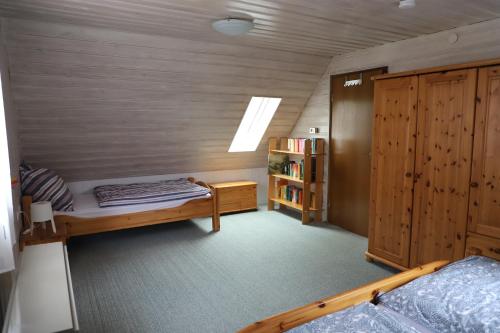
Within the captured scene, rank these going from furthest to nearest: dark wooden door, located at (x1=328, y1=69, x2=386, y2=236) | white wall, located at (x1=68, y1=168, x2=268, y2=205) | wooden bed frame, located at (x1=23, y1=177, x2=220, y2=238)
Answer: white wall, located at (x1=68, y1=168, x2=268, y2=205)
dark wooden door, located at (x1=328, y1=69, x2=386, y2=236)
wooden bed frame, located at (x1=23, y1=177, x2=220, y2=238)

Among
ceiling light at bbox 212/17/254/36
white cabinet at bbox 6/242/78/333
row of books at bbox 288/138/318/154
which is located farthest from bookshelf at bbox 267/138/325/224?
white cabinet at bbox 6/242/78/333

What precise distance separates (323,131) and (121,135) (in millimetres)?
2720

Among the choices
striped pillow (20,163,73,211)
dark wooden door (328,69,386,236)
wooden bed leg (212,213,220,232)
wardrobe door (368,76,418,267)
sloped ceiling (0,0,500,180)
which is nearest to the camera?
sloped ceiling (0,0,500,180)

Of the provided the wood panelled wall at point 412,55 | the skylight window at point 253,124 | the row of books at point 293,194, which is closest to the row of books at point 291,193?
the row of books at point 293,194

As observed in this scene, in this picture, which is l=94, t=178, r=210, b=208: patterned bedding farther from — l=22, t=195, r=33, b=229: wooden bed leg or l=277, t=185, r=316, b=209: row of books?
l=277, t=185, r=316, b=209: row of books

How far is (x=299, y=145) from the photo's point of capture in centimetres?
499

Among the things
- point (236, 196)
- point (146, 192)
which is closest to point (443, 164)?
point (236, 196)

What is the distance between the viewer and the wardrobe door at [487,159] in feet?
8.23

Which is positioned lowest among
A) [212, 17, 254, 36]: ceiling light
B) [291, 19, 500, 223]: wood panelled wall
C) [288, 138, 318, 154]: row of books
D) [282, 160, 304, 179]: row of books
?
[282, 160, 304, 179]: row of books

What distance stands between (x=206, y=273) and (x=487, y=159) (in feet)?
8.27

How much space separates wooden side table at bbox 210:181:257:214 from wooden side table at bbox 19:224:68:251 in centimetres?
242

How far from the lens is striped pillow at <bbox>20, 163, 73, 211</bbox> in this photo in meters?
3.62

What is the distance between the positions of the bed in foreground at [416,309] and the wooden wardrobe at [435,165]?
87 cm

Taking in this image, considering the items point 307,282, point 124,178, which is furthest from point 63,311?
point 124,178
